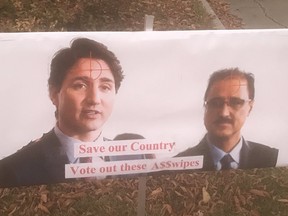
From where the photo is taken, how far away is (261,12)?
22.2 ft

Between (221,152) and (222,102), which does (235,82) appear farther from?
(221,152)

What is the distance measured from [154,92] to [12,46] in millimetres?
783

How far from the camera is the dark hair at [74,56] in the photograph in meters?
2.50

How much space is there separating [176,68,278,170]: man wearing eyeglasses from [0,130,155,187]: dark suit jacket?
49cm

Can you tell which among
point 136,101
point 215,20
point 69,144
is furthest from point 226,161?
point 215,20

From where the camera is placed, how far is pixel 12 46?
2.39 m

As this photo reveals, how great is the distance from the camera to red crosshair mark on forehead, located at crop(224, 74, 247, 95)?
8.97ft

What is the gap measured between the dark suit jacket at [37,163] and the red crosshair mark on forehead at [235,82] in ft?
2.26

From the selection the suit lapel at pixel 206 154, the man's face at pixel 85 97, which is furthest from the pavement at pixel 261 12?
the man's face at pixel 85 97

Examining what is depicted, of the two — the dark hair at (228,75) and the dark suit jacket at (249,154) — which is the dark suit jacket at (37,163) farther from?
the dark hair at (228,75)

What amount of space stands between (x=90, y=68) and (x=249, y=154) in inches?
43.5

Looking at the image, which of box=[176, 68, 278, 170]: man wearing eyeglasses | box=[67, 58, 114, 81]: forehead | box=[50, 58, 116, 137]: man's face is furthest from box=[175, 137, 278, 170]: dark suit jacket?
box=[67, 58, 114, 81]: forehead

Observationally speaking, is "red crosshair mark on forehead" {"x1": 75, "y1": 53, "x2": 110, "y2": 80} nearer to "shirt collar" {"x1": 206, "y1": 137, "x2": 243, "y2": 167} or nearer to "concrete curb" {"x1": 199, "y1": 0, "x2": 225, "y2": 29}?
"shirt collar" {"x1": 206, "y1": 137, "x2": 243, "y2": 167}

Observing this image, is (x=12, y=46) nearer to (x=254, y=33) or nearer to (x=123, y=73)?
(x=123, y=73)
